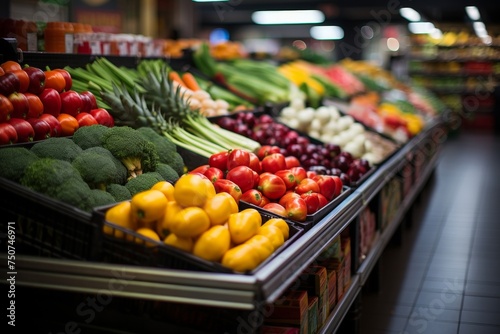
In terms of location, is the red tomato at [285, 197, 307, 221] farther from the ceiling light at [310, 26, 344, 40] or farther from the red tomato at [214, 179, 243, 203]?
the ceiling light at [310, 26, 344, 40]

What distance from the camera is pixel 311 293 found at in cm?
287

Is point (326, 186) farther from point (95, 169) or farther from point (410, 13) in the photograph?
point (410, 13)

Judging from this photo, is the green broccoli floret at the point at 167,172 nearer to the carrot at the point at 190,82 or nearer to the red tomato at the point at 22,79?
the red tomato at the point at 22,79

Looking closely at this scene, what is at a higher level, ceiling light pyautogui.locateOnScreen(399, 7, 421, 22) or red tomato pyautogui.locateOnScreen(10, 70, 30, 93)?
ceiling light pyautogui.locateOnScreen(399, 7, 421, 22)

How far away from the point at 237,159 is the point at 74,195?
1005 mm

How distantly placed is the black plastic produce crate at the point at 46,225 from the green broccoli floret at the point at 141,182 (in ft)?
1.57

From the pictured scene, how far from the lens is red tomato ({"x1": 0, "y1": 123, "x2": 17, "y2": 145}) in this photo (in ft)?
8.40

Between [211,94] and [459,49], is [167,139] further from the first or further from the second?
[459,49]

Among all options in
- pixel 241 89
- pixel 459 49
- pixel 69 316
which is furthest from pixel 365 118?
pixel 459 49

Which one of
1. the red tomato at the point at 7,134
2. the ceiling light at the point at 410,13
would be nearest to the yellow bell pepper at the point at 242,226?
the red tomato at the point at 7,134

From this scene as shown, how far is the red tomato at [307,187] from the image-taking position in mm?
3033

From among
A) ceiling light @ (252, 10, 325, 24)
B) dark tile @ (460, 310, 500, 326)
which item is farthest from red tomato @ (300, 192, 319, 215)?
ceiling light @ (252, 10, 325, 24)

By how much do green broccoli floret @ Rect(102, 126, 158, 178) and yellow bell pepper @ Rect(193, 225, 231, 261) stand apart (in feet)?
2.51

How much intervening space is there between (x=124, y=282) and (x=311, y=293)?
115 cm
